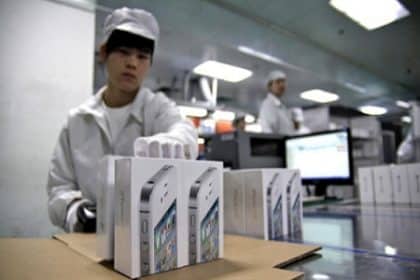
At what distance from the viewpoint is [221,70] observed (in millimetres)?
4152

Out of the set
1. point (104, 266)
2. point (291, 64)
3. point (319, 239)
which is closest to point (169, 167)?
point (104, 266)

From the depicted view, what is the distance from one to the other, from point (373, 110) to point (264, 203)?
24.5ft

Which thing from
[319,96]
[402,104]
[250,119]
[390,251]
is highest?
[319,96]

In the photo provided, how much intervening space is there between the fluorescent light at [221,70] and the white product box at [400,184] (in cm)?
273

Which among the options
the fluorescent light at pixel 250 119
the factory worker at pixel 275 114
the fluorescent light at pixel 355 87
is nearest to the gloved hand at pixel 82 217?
the factory worker at pixel 275 114

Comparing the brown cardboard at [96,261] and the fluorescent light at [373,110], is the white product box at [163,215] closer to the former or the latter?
the brown cardboard at [96,261]

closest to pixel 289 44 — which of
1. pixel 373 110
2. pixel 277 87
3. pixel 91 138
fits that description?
pixel 277 87

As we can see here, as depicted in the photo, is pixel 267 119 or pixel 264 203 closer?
pixel 264 203

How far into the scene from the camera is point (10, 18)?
1717 mm

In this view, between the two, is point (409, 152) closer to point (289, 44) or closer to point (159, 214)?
point (289, 44)

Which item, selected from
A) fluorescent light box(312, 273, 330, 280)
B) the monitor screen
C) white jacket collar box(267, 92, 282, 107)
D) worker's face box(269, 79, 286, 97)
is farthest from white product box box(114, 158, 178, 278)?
worker's face box(269, 79, 286, 97)

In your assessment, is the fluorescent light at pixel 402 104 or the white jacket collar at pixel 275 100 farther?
the fluorescent light at pixel 402 104

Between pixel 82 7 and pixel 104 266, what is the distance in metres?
2.00

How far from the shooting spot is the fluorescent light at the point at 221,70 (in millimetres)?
3963
